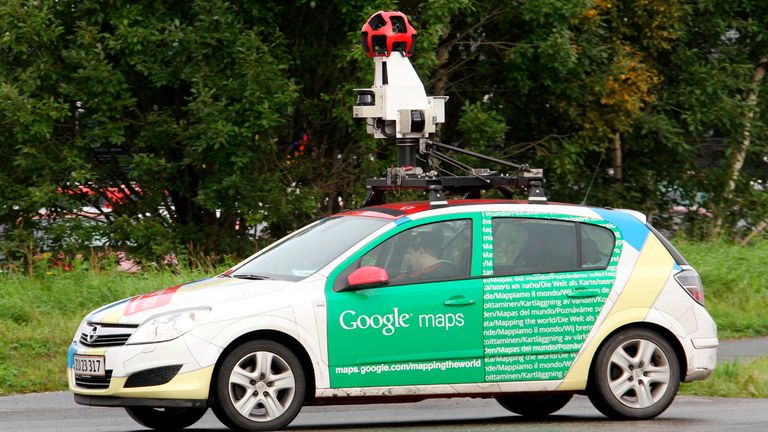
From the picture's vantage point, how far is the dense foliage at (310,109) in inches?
810

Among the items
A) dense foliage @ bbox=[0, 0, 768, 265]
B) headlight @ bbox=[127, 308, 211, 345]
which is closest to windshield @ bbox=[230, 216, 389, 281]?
headlight @ bbox=[127, 308, 211, 345]

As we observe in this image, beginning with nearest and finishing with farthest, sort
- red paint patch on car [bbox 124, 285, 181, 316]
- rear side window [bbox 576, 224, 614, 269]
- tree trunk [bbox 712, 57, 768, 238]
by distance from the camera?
red paint patch on car [bbox 124, 285, 181, 316], rear side window [bbox 576, 224, 614, 269], tree trunk [bbox 712, 57, 768, 238]

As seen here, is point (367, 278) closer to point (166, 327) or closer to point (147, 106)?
point (166, 327)

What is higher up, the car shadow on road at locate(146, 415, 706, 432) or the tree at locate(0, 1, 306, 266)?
the tree at locate(0, 1, 306, 266)

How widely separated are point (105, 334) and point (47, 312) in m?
5.45

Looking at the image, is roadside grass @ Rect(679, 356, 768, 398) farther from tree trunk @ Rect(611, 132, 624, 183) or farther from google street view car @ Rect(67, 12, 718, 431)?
tree trunk @ Rect(611, 132, 624, 183)

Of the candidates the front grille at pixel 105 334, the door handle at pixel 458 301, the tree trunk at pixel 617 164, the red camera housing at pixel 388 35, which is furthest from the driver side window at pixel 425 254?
the tree trunk at pixel 617 164

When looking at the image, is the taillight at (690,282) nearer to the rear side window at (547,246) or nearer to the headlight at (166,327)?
the rear side window at (547,246)

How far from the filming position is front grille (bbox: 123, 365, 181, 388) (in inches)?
341

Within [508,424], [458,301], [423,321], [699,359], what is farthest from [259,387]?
[699,359]

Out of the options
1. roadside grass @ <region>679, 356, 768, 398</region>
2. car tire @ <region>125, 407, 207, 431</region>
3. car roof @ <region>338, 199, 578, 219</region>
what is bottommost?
roadside grass @ <region>679, 356, 768, 398</region>

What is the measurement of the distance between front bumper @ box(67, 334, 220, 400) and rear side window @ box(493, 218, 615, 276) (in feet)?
6.67

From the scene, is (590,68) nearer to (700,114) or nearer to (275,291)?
(700,114)

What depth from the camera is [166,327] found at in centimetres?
871
